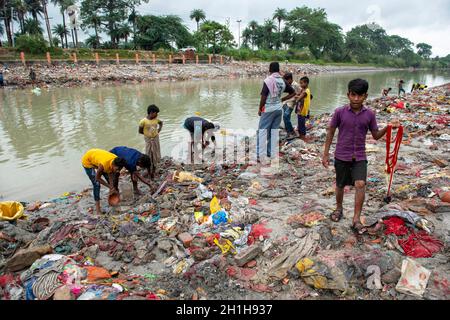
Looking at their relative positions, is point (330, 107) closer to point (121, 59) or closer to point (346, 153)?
point (346, 153)

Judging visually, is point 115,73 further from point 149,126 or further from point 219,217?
point 219,217

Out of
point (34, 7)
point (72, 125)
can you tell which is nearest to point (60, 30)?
point (34, 7)

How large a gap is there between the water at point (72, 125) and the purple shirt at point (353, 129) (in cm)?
509

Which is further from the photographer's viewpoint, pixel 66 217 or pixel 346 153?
pixel 66 217

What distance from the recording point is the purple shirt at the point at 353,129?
3.08m

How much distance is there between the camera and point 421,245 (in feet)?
9.84

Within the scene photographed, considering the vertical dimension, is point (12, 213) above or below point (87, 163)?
below

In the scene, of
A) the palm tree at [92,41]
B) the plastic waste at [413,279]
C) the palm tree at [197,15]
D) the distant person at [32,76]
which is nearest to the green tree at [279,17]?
the palm tree at [197,15]

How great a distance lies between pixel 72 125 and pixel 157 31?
36.8 metres

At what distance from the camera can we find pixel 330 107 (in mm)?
15539

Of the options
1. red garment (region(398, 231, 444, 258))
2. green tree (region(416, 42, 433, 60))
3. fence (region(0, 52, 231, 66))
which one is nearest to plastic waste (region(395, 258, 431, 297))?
red garment (region(398, 231, 444, 258))

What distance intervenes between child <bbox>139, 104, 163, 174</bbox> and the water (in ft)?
5.22

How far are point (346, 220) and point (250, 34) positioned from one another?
67434 mm

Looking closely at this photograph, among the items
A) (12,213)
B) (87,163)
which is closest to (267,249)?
(87,163)
